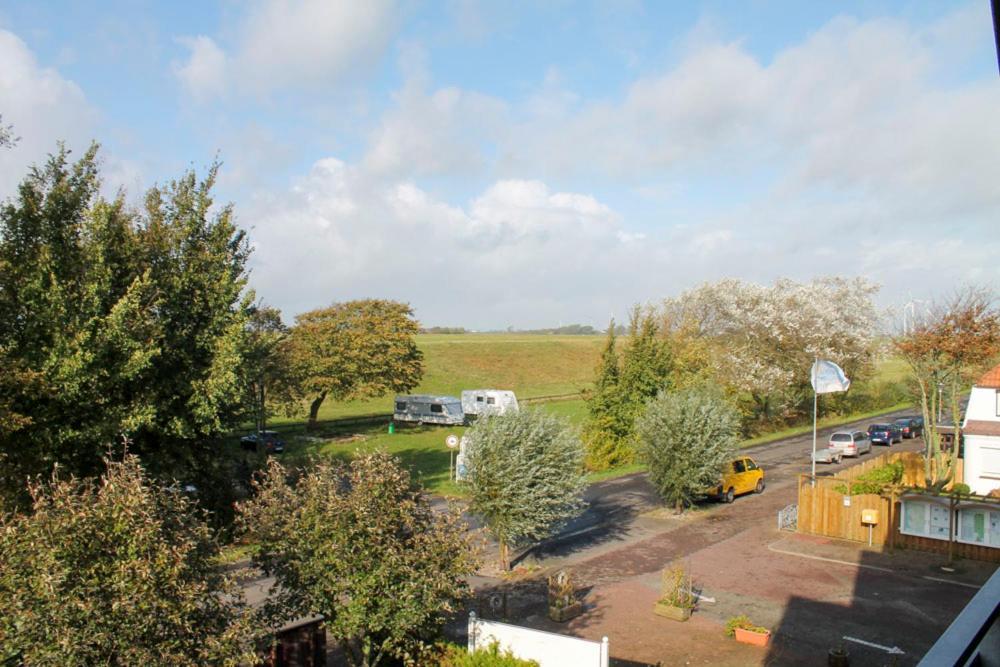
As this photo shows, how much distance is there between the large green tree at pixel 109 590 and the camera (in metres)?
6.71

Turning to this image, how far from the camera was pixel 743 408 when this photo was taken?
49.8 m

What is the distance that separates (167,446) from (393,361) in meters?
33.2

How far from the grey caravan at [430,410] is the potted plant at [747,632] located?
4094 cm

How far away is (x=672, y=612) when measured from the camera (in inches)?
628

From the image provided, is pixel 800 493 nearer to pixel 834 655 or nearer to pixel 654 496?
pixel 654 496

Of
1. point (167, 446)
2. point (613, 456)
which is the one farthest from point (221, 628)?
point (613, 456)

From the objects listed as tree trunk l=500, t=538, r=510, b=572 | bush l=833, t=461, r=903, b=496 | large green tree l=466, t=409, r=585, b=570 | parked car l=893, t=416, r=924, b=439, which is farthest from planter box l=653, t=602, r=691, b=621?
parked car l=893, t=416, r=924, b=439

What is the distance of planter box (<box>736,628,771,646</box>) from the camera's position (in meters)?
14.4

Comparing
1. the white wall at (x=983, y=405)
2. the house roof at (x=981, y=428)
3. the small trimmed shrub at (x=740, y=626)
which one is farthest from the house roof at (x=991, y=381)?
the small trimmed shrub at (x=740, y=626)

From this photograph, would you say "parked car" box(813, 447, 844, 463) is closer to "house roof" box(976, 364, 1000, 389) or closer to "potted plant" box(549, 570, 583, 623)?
"house roof" box(976, 364, 1000, 389)

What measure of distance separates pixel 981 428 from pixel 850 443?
11752mm

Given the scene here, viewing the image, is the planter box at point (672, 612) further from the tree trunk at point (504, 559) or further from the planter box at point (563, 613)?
the tree trunk at point (504, 559)

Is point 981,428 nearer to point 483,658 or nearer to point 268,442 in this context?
point 483,658

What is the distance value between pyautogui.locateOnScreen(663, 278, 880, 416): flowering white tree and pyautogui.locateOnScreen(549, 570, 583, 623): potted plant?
31114mm
